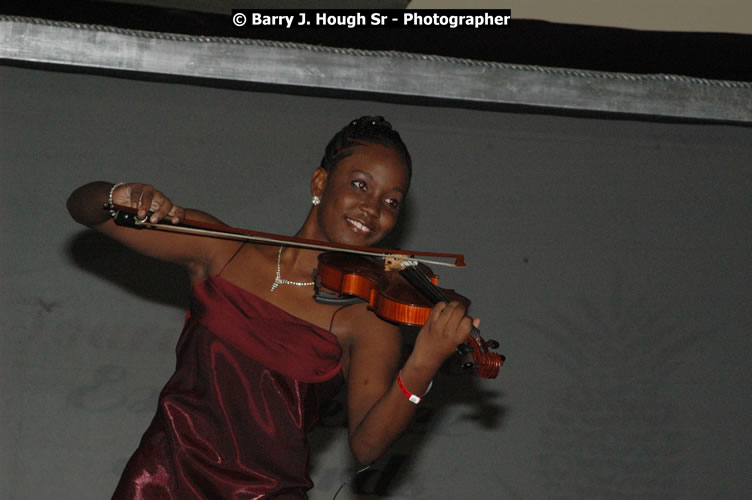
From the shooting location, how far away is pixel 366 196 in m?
1.80

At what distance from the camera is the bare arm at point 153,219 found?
1.60m

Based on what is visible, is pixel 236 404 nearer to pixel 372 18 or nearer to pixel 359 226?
pixel 359 226

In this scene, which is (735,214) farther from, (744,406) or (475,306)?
(475,306)

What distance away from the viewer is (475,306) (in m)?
2.99

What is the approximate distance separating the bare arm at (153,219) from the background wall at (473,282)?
1072 millimetres

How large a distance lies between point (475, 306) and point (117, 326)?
1081 millimetres

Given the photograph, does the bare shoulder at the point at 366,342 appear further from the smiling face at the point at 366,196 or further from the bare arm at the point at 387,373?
the smiling face at the point at 366,196

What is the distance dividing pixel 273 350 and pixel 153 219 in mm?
319

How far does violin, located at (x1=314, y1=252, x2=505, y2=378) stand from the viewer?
1537mm

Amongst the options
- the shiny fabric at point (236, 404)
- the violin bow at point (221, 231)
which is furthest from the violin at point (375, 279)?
the shiny fabric at point (236, 404)

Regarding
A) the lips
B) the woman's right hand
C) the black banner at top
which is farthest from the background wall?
the woman's right hand

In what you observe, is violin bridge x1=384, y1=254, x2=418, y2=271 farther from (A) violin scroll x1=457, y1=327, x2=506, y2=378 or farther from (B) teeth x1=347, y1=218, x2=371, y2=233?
(A) violin scroll x1=457, y1=327, x2=506, y2=378

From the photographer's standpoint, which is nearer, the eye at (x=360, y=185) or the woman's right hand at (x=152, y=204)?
the woman's right hand at (x=152, y=204)

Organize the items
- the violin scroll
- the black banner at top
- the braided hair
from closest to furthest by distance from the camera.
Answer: the violin scroll < the braided hair < the black banner at top
